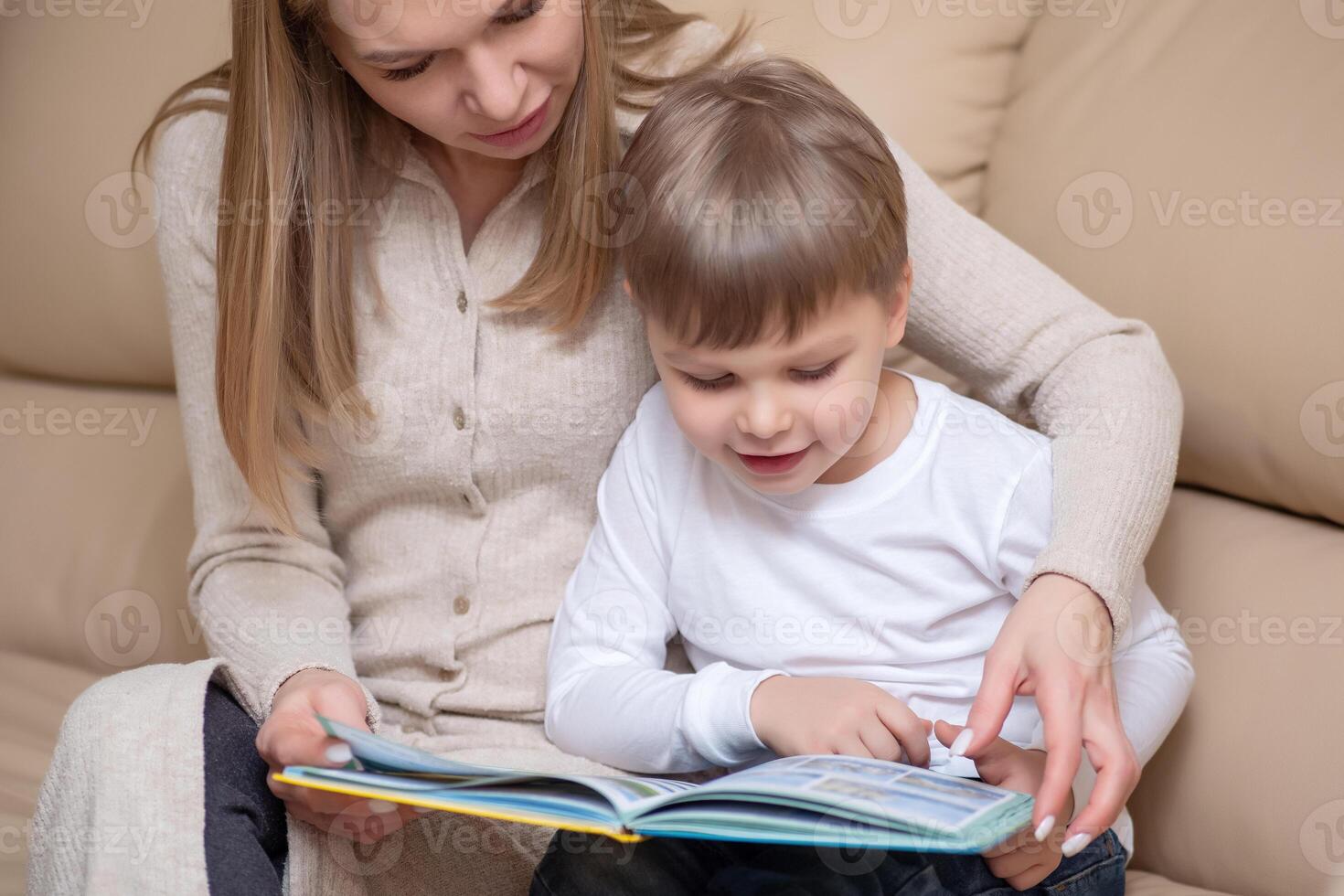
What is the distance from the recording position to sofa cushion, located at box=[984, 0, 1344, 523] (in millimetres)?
1127

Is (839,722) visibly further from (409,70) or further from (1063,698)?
(409,70)

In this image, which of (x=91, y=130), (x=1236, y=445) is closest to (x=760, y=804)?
(x=1236, y=445)

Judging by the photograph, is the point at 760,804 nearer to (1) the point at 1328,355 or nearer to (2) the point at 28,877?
(2) the point at 28,877

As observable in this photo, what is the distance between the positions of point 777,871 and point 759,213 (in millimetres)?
490

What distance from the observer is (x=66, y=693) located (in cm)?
152

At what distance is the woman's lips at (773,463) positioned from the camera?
978mm

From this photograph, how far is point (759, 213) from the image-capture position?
912 millimetres

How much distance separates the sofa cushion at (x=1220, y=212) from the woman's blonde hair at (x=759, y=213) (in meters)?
0.36
